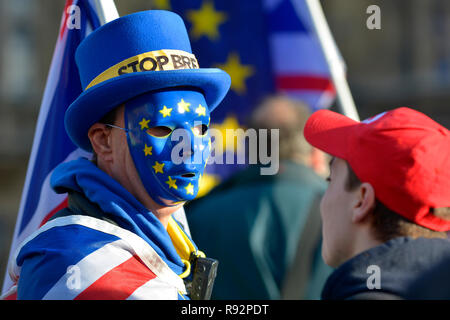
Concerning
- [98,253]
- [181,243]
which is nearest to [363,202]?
[181,243]

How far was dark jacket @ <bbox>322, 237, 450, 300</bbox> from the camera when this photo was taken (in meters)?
2.24

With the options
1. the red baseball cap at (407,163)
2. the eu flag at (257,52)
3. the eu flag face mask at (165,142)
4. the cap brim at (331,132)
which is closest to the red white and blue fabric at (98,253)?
the eu flag face mask at (165,142)

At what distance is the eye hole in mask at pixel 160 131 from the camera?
2.70 meters

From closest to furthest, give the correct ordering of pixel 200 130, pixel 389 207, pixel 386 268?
pixel 386 268, pixel 389 207, pixel 200 130

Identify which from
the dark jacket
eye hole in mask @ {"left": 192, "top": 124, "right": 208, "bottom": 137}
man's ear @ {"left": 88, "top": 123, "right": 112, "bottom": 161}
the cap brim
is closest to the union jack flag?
man's ear @ {"left": 88, "top": 123, "right": 112, "bottom": 161}

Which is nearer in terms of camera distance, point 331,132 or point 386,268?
point 386,268

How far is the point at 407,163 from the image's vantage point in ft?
7.75

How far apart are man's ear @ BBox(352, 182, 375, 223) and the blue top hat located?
2.38ft

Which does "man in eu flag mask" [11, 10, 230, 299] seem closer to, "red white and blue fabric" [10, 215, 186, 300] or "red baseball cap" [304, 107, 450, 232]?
"red white and blue fabric" [10, 215, 186, 300]

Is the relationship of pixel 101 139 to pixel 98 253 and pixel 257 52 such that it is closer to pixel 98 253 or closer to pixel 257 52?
pixel 98 253

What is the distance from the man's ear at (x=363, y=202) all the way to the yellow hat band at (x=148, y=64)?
0.82m

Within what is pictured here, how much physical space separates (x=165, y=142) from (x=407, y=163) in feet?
2.87

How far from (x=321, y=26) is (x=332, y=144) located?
2.54 m
